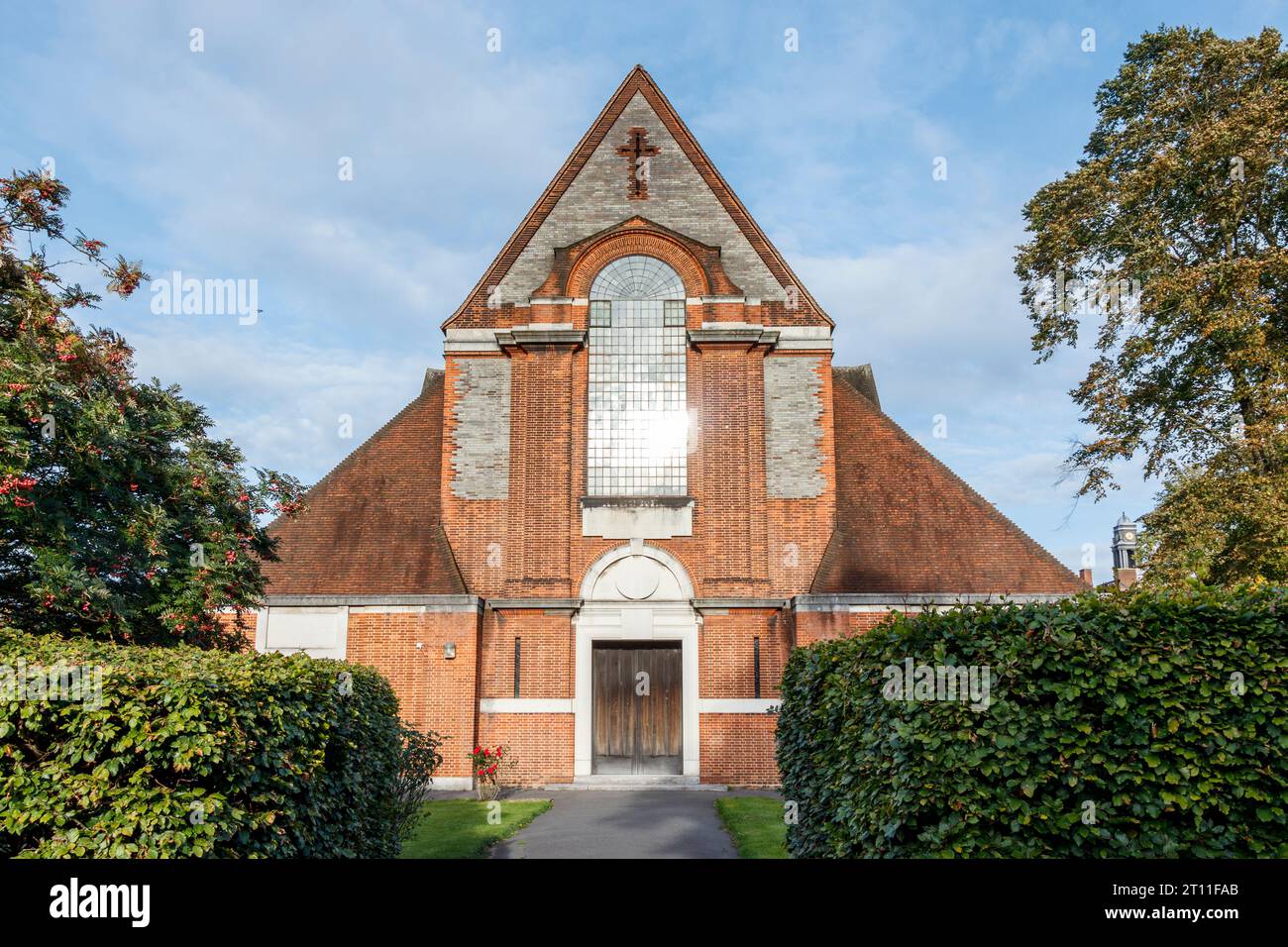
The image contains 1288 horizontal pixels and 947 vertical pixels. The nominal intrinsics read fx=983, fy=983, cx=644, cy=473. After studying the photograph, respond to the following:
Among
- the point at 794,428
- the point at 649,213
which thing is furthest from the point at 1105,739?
the point at 649,213

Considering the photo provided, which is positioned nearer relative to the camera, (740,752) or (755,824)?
(755,824)

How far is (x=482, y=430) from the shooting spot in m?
23.3

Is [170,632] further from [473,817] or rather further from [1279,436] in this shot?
[1279,436]

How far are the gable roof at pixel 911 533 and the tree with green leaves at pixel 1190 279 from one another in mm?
2231

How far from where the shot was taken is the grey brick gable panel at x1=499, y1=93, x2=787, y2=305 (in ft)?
78.3

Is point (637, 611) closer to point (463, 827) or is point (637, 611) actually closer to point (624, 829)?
point (624, 829)

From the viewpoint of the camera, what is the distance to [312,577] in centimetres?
2200

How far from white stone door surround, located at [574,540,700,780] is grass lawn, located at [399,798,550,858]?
3.50 meters

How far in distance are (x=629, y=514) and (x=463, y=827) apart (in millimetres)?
8682

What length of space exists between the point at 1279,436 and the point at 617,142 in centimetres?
1586

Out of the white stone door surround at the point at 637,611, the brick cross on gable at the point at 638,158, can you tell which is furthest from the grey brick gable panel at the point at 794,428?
the brick cross on gable at the point at 638,158

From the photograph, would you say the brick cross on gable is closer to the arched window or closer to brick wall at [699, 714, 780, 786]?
the arched window

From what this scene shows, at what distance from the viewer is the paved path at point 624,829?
13.7 m

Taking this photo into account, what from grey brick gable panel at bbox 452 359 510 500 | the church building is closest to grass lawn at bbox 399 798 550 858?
the church building
